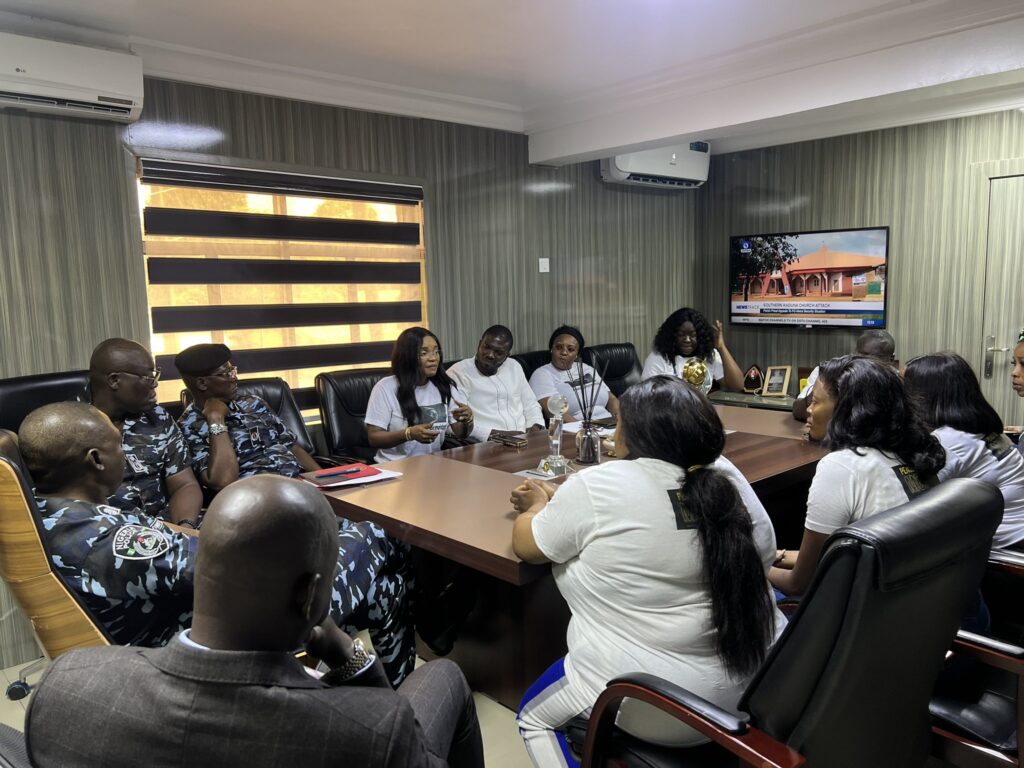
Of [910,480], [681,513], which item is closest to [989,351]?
[910,480]

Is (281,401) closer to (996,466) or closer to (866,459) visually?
(866,459)

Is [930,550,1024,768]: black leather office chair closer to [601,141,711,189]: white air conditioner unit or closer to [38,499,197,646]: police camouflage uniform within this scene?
[38,499,197,646]: police camouflage uniform

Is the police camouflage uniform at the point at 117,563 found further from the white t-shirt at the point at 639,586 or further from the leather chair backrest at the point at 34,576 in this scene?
the white t-shirt at the point at 639,586

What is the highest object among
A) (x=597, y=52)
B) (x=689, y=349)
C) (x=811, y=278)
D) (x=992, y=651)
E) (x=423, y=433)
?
(x=597, y=52)

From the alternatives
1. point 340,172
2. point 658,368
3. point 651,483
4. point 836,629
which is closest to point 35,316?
point 340,172

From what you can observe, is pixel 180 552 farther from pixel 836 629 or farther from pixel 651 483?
pixel 836 629

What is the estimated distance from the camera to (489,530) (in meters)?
1.88

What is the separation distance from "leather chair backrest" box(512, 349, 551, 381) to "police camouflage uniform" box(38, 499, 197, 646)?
3.20 m

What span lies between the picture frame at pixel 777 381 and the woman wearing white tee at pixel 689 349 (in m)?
0.39

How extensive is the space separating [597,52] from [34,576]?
320 cm

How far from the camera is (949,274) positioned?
188 inches

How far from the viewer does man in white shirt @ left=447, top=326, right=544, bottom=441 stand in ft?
12.6

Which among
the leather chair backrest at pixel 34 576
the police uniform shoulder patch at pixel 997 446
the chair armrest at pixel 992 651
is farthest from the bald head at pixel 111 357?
the police uniform shoulder patch at pixel 997 446

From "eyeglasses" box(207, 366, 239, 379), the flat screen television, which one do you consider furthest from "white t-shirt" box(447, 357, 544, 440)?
the flat screen television
